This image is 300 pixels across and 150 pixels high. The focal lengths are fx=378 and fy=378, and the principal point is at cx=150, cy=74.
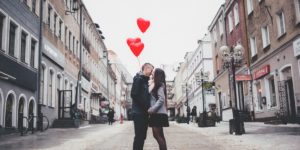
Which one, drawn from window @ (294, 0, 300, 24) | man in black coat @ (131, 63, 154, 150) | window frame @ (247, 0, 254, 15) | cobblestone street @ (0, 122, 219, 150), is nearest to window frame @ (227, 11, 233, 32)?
window frame @ (247, 0, 254, 15)

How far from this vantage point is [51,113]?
2583 cm

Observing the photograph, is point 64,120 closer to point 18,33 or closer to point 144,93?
point 18,33

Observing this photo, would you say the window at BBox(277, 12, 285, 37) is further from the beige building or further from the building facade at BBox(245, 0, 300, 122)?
the beige building

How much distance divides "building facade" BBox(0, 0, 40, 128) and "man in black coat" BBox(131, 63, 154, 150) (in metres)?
11.5

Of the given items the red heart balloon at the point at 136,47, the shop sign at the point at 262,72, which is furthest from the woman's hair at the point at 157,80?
the shop sign at the point at 262,72

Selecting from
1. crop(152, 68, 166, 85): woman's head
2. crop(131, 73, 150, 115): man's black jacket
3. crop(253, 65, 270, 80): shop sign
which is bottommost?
crop(131, 73, 150, 115): man's black jacket

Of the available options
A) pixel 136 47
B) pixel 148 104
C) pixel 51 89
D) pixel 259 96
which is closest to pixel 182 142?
pixel 148 104

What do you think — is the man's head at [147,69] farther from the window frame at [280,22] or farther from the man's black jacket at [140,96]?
the window frame at [280,22]

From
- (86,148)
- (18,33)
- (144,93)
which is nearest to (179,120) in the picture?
(18,33)

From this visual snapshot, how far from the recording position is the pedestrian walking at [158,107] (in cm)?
614

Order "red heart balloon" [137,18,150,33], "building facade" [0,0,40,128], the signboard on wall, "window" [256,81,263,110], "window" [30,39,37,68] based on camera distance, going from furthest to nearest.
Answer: "window" [256,81,263,110] → "window" [30,39,37,68] → the signboard on wall → "building facade" [0,0,40,128] → "red heart balloon" [137,18,150,33]

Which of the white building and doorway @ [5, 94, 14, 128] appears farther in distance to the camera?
the white building

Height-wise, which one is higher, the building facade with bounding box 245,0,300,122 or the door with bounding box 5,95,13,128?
the building facade with bounding box 245,0,300,122

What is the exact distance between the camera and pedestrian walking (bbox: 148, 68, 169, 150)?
6141 mm
